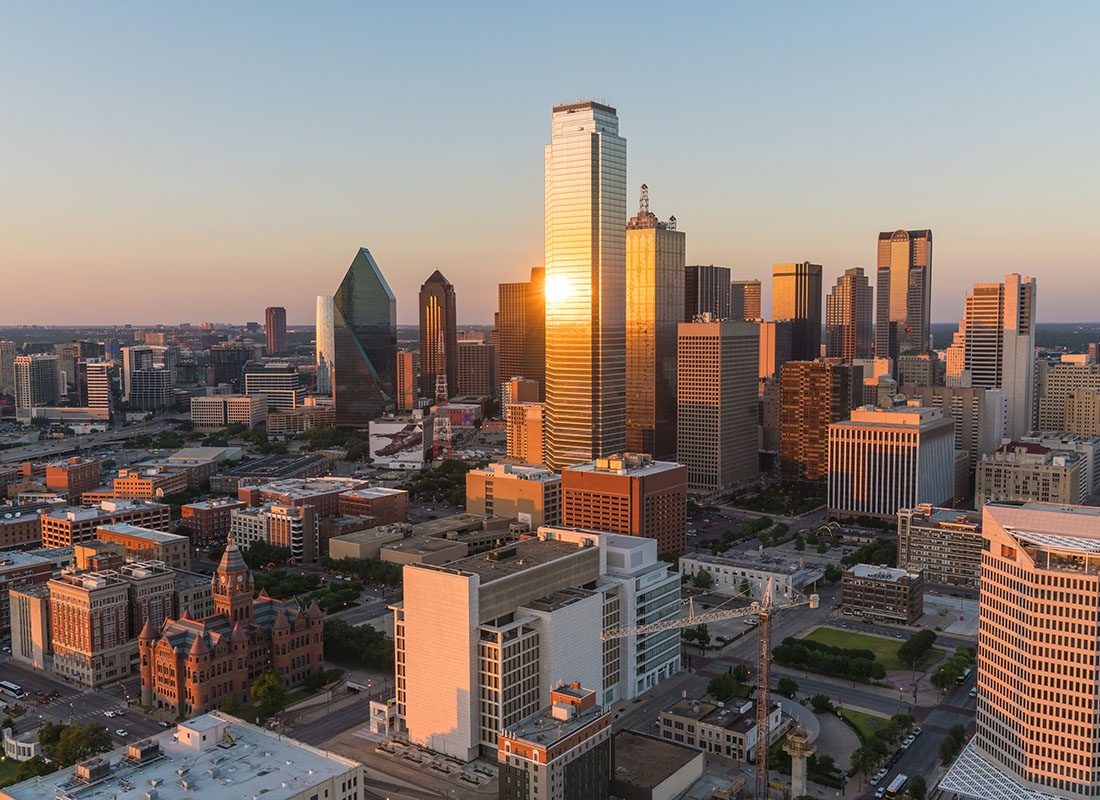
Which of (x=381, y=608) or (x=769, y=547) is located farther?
(x=769, y=547)

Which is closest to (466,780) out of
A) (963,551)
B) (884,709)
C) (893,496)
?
(884,709)

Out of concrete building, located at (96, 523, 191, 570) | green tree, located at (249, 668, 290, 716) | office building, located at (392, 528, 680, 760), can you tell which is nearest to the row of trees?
office building, located at (392, 528, 680, 760)

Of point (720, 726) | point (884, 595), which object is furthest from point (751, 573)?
point (720, 726)

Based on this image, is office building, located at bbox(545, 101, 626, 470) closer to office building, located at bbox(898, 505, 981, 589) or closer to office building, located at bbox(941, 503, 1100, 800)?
office building, located at bbox(898, 505, 981, 589)

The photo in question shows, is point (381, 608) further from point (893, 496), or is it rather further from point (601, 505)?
point (893, 496)

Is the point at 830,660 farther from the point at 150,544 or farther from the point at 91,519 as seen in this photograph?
the point at 91,519

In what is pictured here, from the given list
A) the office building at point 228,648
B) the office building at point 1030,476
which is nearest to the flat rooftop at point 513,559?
the office building at point 228,648
